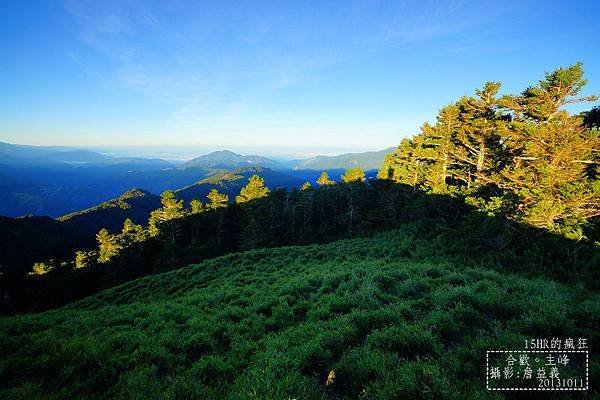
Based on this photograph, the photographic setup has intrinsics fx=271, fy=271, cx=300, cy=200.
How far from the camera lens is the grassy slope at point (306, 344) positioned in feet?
16.4

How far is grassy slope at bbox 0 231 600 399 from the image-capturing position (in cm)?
501

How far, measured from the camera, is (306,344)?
6449 millimetres

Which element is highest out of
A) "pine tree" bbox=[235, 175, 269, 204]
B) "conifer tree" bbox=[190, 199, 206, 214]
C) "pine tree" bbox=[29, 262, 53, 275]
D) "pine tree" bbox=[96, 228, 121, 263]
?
"pine tree" bbox=[235, 175, 269, 204]

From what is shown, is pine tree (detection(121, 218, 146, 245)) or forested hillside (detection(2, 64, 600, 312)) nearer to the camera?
forested hillside (detection(2, 64, 600, 312))

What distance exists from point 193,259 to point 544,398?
150 feet

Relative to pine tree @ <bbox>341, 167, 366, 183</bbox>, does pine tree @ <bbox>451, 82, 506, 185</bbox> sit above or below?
above

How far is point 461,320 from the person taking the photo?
279 inches

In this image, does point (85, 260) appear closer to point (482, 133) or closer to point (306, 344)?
point (306, 344)

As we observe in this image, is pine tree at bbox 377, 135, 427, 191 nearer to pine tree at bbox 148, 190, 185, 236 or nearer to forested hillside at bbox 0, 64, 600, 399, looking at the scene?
forested hillside at bbox 0, 64, 600, 399

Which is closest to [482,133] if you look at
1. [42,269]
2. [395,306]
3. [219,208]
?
[395,306]

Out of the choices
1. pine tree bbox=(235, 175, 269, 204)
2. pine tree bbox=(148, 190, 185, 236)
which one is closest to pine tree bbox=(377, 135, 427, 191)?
pine tree bbox=(235, 175, 269, 204)

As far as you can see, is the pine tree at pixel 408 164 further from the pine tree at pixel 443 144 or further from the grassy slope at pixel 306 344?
the grassy slope at pixel 306 344

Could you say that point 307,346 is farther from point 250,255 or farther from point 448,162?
point 448,162

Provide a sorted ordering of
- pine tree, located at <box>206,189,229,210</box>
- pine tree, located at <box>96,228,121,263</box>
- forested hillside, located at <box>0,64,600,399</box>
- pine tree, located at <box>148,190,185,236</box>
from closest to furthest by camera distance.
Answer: forested hillside, located at <box>0,64,600,399</box> < pine tree, located at <box>148,190,185,236</box> < pine tree, located at <box>96,228,121,263</box> < pine tree, located at <box>206,189,229,210</box>
